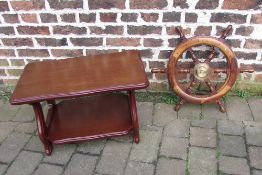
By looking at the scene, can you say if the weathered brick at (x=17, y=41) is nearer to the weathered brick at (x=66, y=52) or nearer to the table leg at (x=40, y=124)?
the weathered brick at (x=66, y=52)

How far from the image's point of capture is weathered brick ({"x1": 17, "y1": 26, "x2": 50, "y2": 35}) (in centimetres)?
257

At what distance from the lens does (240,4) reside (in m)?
2.28

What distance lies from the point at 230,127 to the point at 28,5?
1.84m

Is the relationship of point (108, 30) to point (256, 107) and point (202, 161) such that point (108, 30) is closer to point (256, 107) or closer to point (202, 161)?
point (202, 161)

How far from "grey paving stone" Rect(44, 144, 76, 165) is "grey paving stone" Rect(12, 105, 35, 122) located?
0.45m

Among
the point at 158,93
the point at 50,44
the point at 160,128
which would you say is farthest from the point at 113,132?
the point at 50,44

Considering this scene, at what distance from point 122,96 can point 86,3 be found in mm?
788

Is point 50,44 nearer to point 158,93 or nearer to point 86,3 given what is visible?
point 86,3

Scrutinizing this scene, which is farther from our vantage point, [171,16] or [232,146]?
[171,16]

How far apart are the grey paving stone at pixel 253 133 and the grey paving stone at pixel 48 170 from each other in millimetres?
1366

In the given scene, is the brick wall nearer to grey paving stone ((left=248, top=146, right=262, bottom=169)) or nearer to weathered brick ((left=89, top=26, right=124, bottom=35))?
weathered brick ((left=89, top=26, right=124, bottom=35))

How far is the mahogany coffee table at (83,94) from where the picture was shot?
1979 millimetres

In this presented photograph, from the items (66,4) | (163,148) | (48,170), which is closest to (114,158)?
(163,148)

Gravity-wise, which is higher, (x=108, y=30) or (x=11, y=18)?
(x=11, y=18)
